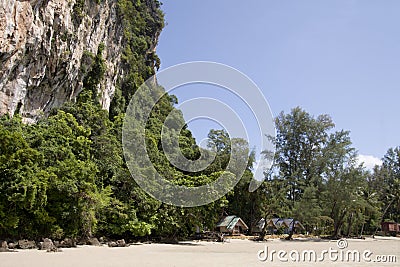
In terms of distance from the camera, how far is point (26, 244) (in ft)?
58.4

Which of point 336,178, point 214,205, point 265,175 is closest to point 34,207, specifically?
point 214,205

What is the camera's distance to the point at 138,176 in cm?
2605

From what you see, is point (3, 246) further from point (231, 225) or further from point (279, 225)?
point (279, 225)

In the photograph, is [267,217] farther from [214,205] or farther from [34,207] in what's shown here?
[34,207]

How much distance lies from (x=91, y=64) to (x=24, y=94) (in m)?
8.94

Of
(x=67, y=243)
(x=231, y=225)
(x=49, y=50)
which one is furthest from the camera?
(x=231, y=225)

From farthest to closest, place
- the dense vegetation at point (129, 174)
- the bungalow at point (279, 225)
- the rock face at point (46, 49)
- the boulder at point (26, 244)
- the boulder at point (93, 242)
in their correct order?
the bungalow at point (279, 225), the boulder at point (93, 242), the rock face at point (46, 49), the dense vegetation at point (129, 174), the boulder at point (26, 244)

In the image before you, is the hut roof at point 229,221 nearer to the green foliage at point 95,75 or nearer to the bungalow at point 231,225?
the bungalow at point 231,225

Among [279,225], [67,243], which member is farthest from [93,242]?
[279,225]

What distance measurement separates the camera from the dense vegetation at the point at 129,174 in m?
18.6

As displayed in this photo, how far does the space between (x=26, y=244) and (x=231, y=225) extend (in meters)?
22.9

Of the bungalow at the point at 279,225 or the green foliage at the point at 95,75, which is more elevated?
the green foliage at the point at 95,75

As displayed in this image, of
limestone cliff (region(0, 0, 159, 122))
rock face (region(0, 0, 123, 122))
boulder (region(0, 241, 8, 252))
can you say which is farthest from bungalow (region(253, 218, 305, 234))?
boulder (region(0, 241, 8, 252))

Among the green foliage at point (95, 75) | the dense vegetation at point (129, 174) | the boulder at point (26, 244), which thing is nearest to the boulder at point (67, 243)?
the dense vegetation at point (129, 174)
